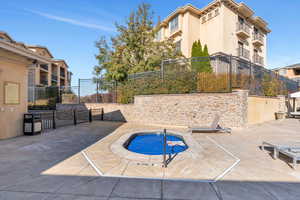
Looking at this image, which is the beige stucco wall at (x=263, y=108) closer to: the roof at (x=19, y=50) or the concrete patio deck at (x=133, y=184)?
the concrete patio deck at (x=133, y=184)

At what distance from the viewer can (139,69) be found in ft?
51.0

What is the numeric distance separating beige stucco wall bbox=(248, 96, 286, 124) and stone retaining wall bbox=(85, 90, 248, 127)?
1.23 m

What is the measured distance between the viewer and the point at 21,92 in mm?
7633

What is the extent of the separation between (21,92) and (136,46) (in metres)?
11.7

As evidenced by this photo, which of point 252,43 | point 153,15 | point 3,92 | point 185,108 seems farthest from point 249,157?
point 252,43

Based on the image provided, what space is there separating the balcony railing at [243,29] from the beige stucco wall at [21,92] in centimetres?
2168

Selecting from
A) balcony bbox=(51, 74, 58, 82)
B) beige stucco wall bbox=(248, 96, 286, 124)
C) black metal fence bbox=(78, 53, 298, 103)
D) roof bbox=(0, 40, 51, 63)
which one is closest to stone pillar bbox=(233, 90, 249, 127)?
black metal fence bbox=(78, 53, 298, 103)

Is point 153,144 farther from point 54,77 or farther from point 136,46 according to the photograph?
point 54,77

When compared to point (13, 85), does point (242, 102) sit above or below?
below

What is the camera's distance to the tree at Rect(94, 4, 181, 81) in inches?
641

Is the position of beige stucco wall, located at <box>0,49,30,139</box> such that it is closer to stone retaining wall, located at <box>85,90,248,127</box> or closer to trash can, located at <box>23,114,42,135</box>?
trash can, located at <box>23,114,42,135</box>

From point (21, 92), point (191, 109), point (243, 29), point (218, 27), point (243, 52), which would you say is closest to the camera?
point (21, 92)

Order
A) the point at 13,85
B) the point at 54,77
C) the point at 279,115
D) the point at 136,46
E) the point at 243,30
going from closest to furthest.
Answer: the point at 13,85 → the point at 279,115 → the point at 136,46 → the point at 243,30 → the point at 54,77

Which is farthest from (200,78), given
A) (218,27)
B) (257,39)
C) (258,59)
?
(257,39)
